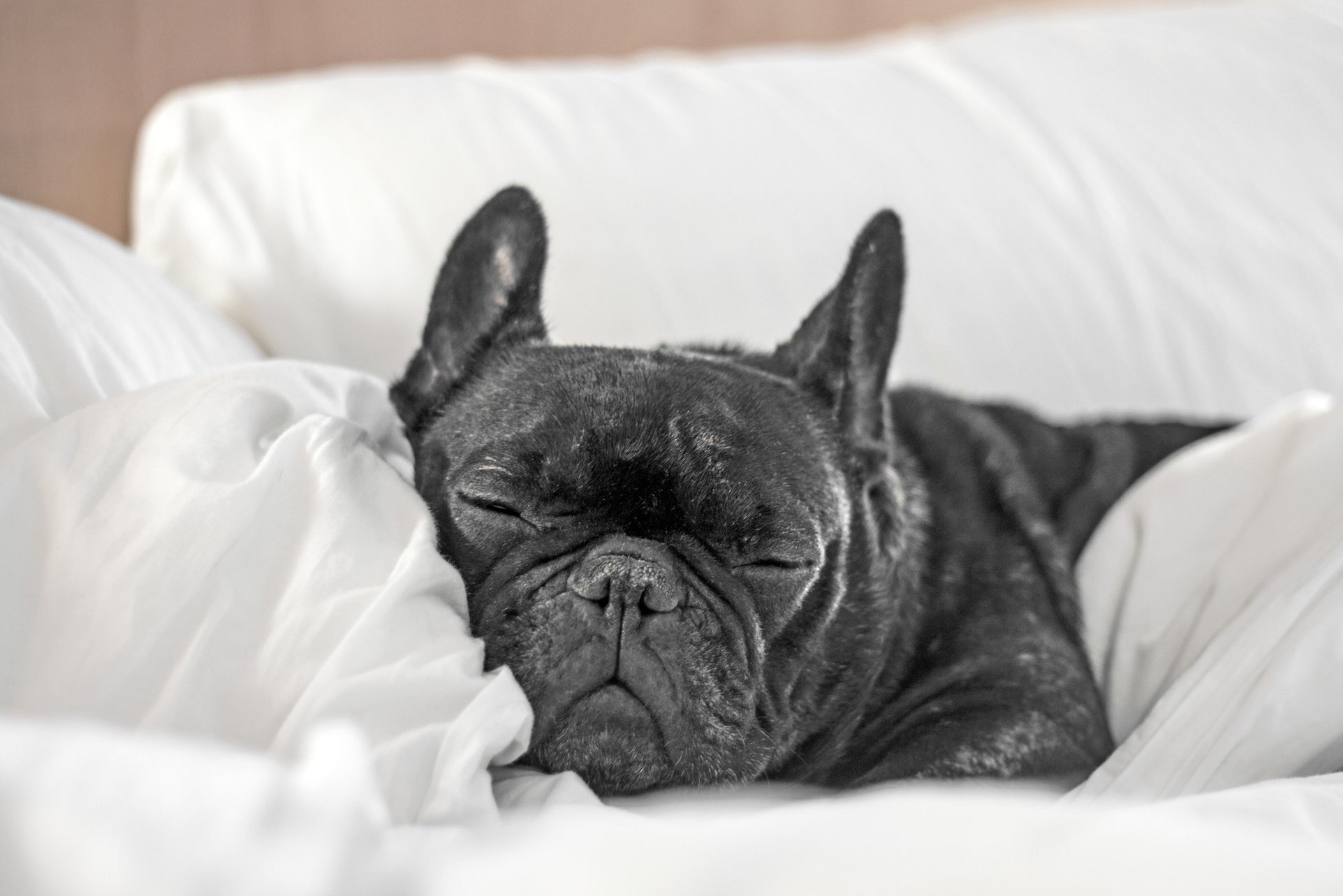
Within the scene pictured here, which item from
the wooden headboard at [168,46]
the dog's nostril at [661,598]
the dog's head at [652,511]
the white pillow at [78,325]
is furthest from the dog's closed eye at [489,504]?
the wooden headboard at [168,46]

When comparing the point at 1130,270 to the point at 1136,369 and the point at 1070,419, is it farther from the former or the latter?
the point at 1070,419

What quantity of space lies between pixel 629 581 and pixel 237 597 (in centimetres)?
30

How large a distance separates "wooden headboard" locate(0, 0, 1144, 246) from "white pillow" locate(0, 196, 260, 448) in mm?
433

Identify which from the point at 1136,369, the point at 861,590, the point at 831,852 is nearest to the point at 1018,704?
the point at 861,590

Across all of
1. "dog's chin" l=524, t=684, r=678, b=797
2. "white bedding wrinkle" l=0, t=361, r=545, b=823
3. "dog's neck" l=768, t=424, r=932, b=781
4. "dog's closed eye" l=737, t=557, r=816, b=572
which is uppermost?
"white bedding wrinkle" l=0, t=361, r=545, b=823

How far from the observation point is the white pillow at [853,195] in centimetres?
157

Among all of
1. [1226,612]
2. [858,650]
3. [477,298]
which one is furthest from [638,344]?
[1226,612]

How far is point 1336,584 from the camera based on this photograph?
42.6 inches

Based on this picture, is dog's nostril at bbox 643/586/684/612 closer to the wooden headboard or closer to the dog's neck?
the dog's neck

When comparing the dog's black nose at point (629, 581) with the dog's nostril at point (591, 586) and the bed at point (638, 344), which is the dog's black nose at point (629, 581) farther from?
the bed at point (638, 344)

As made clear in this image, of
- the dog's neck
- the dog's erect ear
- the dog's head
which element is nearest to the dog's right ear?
the dog's head

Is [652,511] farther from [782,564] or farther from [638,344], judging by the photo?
[638,344]

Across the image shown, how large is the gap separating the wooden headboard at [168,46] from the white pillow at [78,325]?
17.1 inches

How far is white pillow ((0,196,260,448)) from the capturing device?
3.17 ft
